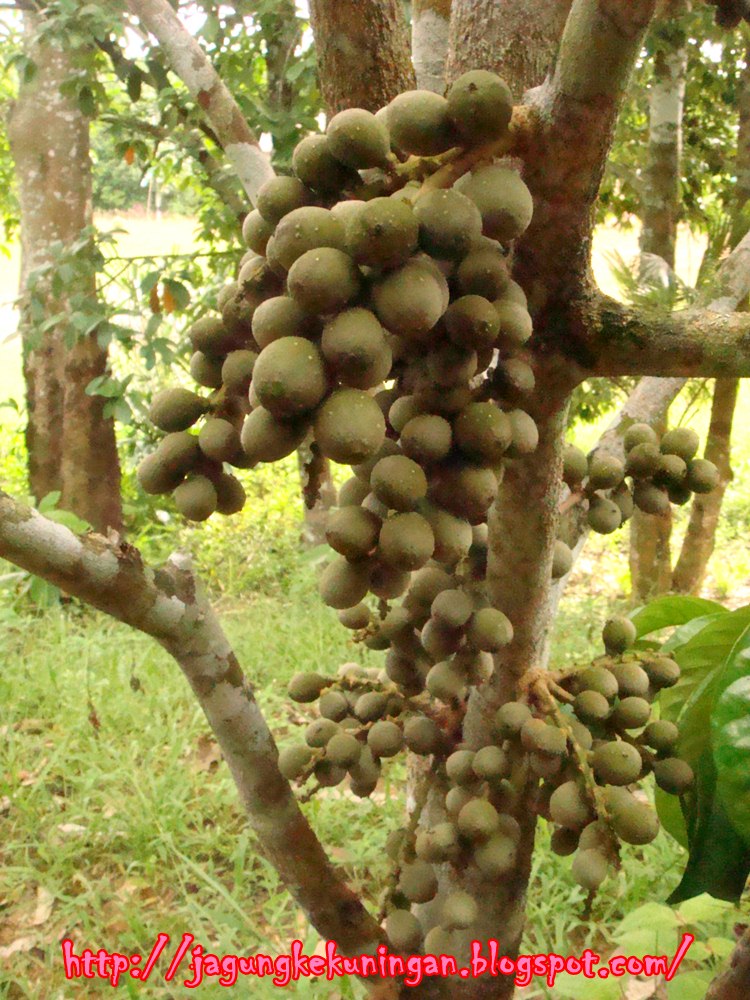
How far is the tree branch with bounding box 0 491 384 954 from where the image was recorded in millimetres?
809

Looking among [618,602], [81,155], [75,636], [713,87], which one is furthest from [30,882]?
[713,87]

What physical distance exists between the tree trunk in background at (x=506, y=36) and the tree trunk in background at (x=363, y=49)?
135mm

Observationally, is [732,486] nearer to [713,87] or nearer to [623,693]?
[713,87]

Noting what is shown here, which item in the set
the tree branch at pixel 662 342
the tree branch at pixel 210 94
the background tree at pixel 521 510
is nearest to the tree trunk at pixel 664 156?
the tree branch at pixel 210 94

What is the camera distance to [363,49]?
0.93 meters

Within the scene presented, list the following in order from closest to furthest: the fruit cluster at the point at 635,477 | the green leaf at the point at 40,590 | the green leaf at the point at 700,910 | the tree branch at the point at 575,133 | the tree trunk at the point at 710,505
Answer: the tree branch at the point at 575,133
the fruit cluster at the point at 635,477
the green leaf at the point at 700,910
the green leaf at the point at 40,590
the tree trunk at the point at 710,505

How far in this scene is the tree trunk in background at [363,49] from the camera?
3.04 ft

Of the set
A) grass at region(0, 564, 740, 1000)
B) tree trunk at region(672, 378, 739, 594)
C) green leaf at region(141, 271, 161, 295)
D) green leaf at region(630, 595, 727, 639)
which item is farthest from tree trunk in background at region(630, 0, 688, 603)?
green leaf at region(630, 595, 727, 639)

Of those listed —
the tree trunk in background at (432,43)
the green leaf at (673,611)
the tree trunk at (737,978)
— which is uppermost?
the tree trunk in background at (432,43)

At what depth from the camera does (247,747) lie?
3.25ft

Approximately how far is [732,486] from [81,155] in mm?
4458

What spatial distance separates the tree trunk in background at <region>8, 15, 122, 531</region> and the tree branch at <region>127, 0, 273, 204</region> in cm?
255

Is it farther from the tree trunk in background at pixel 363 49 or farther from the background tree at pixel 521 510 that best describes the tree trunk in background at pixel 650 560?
the tree trunk in background at pixel 363 49

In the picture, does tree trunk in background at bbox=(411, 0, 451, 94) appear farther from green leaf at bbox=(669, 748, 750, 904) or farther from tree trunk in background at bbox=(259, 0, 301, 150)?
tree trunk in background at bbox=(259, 0, 301, 150)
